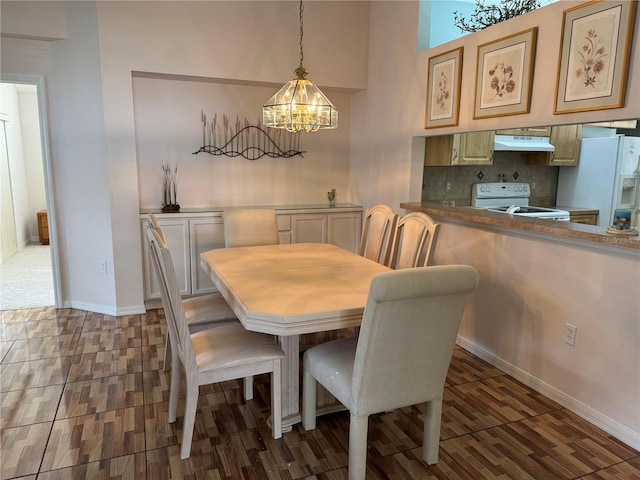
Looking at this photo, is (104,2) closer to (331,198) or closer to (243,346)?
(331,198)

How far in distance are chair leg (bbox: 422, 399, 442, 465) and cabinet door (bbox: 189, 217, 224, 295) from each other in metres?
2.67

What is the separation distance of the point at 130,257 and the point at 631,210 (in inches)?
181

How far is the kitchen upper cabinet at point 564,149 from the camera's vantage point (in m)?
4.45

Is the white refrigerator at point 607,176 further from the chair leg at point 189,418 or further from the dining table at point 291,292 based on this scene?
the chair leg at point 189,418

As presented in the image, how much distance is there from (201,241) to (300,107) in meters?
2.05

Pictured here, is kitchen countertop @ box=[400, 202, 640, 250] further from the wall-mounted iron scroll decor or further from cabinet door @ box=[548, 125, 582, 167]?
cabinet door @ box=[548, 125, 582, 167]

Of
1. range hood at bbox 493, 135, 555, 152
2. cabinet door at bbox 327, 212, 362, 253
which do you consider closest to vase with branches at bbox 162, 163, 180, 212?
cabinet door at bbox 327, 212, 362, 253

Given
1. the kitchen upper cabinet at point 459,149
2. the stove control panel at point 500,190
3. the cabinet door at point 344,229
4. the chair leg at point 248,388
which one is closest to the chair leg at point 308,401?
the chair leg at point 248,388

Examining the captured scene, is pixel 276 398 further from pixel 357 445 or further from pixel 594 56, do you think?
pixel 594 56

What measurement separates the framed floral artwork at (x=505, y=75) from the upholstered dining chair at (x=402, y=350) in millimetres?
1550

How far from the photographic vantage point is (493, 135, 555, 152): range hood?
407 cm

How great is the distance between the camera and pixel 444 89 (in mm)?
3342

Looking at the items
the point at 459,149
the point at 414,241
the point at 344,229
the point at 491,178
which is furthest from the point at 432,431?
the point at 491,178

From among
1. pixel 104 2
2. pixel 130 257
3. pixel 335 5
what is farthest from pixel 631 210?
pixel 104 2
